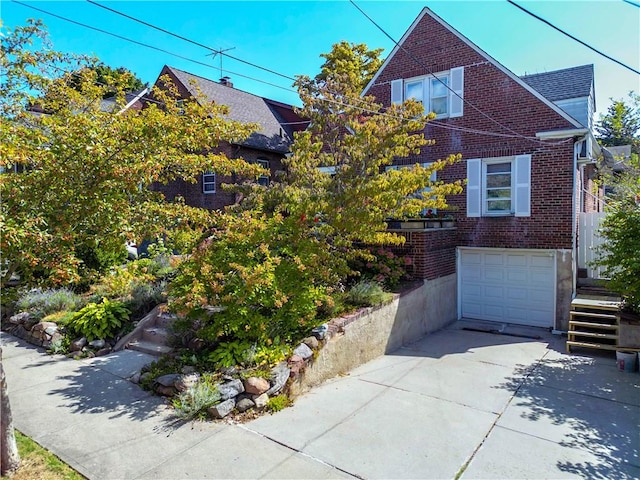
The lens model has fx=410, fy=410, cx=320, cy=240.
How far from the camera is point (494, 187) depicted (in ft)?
37.1

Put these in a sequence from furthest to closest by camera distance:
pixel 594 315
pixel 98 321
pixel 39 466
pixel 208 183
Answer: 1. pixel 208 183
2. pixel 594 315
3. pixel 98 321
4. pixel 39 466

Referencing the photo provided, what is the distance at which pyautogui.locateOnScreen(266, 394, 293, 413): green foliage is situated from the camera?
5.20m

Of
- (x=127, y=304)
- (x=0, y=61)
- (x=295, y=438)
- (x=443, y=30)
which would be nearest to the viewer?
(x=0, y=61)

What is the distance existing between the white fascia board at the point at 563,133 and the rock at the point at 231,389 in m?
9.57

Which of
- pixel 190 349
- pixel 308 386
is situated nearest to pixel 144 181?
pixel 190 349

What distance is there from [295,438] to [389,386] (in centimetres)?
216

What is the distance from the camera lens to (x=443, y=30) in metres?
11.9

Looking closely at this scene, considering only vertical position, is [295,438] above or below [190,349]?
below

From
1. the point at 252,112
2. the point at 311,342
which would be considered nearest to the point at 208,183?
the point at 252,112

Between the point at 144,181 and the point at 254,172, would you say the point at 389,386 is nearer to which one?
the point at 254,172

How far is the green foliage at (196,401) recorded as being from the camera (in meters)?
4.83

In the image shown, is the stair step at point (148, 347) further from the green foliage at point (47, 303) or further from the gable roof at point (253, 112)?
the gable roof at point (253, 112)

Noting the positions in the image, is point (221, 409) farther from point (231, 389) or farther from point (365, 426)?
point (365, 426)

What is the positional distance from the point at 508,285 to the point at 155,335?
30.1 ft
